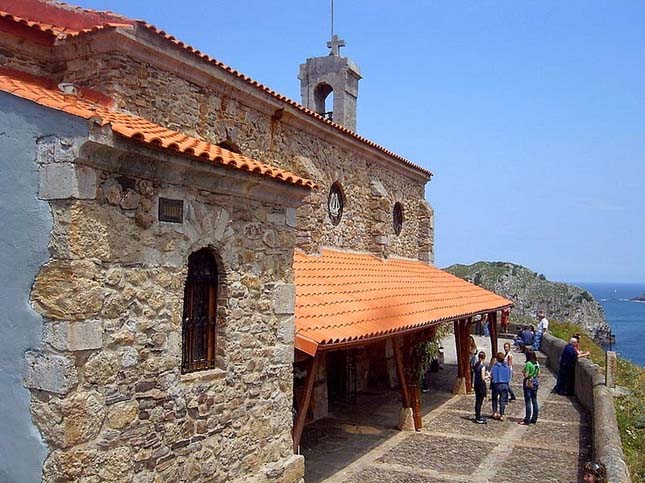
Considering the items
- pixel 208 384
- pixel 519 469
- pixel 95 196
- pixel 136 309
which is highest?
pixel 95 196

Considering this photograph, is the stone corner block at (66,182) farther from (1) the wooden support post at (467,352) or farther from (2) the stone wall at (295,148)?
(1) the wooden support post at (467,352)

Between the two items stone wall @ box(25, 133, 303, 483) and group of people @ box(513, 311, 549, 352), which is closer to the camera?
stone wall @ box(25, 133, 303, 483)

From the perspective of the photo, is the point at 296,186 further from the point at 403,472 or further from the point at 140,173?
the point at 403,472

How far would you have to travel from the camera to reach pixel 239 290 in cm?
628

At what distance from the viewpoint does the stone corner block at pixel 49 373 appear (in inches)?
183

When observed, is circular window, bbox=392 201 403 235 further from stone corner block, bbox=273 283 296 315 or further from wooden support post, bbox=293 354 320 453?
stone corner block, bbox=273 283 296 315

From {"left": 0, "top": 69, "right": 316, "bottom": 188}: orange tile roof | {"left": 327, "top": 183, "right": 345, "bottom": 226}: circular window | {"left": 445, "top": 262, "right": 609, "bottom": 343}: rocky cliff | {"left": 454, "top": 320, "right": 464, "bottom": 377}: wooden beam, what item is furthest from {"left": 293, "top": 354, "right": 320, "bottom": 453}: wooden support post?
{"left": 445, "top": 262, "right": 609, "bottom": 343}: rocky cliff

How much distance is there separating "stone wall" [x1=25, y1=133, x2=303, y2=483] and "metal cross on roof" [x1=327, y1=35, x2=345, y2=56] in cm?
976

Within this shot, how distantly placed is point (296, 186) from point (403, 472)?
15.1 ft

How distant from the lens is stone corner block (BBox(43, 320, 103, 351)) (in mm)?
4680

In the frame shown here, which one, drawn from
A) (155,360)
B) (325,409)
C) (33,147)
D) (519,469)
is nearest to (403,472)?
(519,469)

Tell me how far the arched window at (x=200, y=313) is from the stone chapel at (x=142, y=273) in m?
0.02

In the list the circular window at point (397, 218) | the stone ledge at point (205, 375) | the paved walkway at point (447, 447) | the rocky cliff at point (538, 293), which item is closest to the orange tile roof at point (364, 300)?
the circular window at point (397, 218)

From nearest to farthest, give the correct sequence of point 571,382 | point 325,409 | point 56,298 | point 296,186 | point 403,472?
point 56,298 < point 296,186 < point 403,472 < point 325,409 < point 571,382
